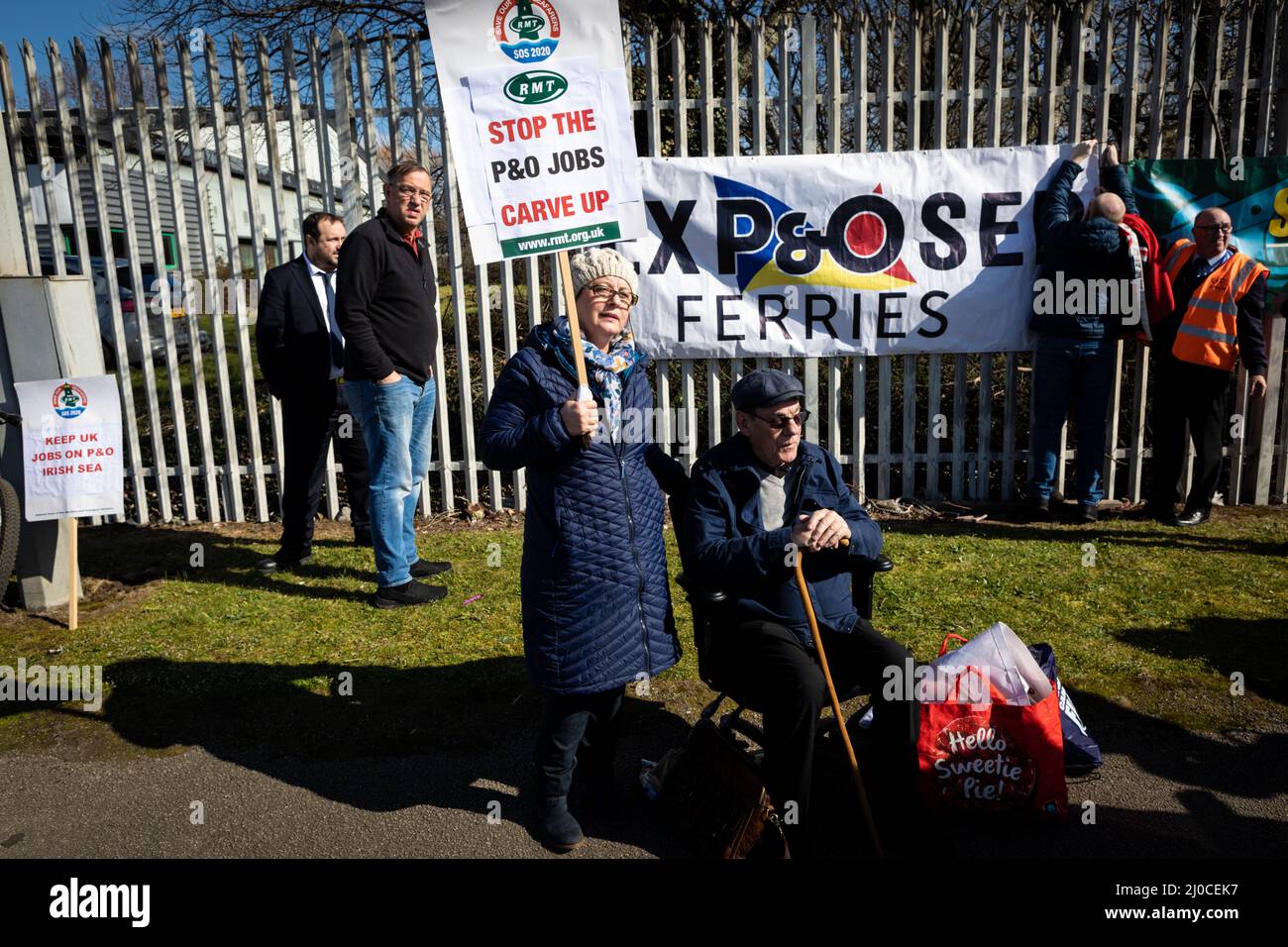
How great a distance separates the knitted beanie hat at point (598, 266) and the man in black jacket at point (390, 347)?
2.18 meters

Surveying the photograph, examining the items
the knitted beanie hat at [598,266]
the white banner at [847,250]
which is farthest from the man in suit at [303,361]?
the knitted beanie hat at [598,266]

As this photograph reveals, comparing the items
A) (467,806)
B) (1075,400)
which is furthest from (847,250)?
(467,806)

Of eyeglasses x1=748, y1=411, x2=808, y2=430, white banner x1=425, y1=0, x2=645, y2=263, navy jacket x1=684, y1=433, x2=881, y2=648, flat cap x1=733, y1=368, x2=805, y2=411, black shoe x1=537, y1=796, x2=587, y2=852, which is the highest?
white banner x1=425, y1=0, x2=645, y2=263

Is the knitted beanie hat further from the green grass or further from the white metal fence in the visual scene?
the white metal fence

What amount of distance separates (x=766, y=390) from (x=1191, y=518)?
4598mm

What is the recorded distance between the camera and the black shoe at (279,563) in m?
6.10

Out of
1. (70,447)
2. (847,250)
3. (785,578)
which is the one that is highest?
(847,250)

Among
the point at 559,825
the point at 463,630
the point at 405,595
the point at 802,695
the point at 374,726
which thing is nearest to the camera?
the point at 802,695

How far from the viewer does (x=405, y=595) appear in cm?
545

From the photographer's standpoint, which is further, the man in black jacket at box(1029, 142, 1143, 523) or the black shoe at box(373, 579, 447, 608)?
the man in black jacket at box(1029, 142, 1143, 523)

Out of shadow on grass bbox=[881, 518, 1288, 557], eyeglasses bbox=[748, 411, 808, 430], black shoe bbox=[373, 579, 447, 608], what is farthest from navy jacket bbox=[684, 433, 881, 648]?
shadow on grass bbox=[881, 518, 1288, 557]

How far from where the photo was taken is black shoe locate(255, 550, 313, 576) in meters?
6.10

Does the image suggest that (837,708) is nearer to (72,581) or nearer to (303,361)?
(303,361)
